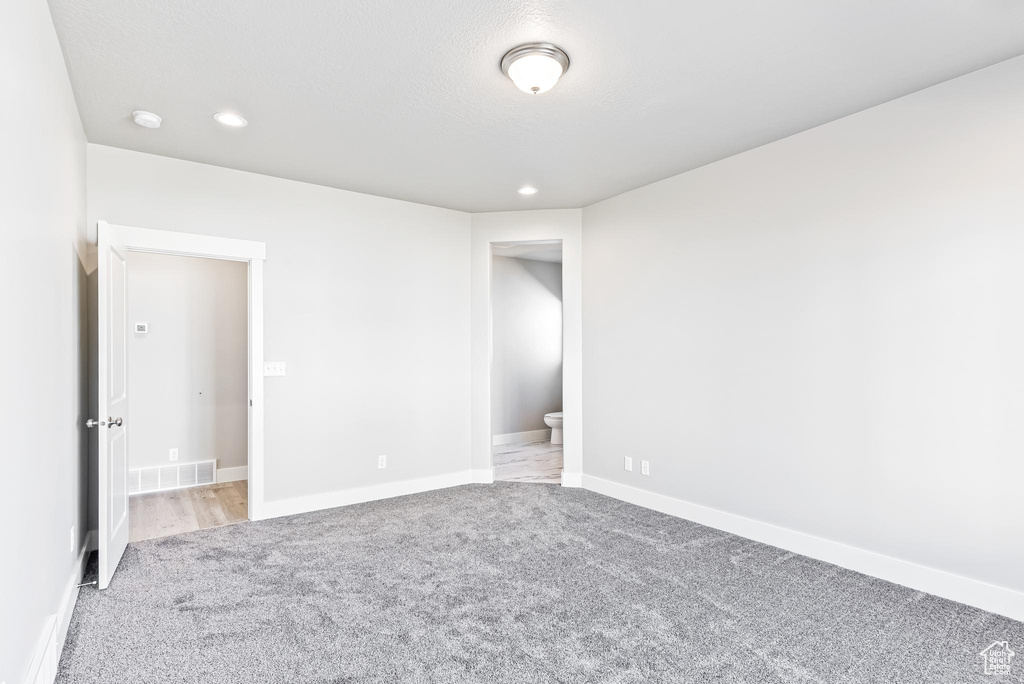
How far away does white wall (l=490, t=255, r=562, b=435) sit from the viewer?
7164 mm

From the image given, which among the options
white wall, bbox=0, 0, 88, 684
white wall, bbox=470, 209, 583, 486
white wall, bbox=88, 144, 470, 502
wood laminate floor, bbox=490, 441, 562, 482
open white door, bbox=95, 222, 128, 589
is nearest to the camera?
white wall, bbox=0, 0, 88, 684

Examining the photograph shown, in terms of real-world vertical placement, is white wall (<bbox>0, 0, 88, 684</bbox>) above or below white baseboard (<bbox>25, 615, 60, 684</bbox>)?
above

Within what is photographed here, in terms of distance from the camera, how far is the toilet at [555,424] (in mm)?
7027

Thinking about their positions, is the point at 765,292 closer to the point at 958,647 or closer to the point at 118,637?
the point at 958,647

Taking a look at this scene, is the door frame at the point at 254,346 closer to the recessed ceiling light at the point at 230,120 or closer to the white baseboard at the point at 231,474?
the recessed ceiling light at the point at 230,120

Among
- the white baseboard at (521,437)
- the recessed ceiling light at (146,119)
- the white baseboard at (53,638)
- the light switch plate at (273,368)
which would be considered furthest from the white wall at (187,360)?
the white baseboard at (521,437)

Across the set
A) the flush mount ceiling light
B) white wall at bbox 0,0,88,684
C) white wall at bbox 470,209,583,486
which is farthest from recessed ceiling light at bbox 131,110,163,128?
white wall at bbox 470,209,583,486

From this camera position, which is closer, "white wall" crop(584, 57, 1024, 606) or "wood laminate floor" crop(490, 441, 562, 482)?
"white wall" crop(584, 57, 1024, 606)

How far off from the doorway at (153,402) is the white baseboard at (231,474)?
0.02 meters

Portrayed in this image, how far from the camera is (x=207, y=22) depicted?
2.24 meters

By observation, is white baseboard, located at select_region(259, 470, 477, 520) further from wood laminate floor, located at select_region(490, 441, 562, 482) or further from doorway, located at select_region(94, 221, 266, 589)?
wood laminate floor, located at select_region(490, 441, 562, 482)

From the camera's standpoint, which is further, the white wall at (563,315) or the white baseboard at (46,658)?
the white wall at (563,315)

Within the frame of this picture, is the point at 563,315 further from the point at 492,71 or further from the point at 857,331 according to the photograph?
the point at 492,71

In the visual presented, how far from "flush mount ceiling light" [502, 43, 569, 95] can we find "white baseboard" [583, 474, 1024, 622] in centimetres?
302
